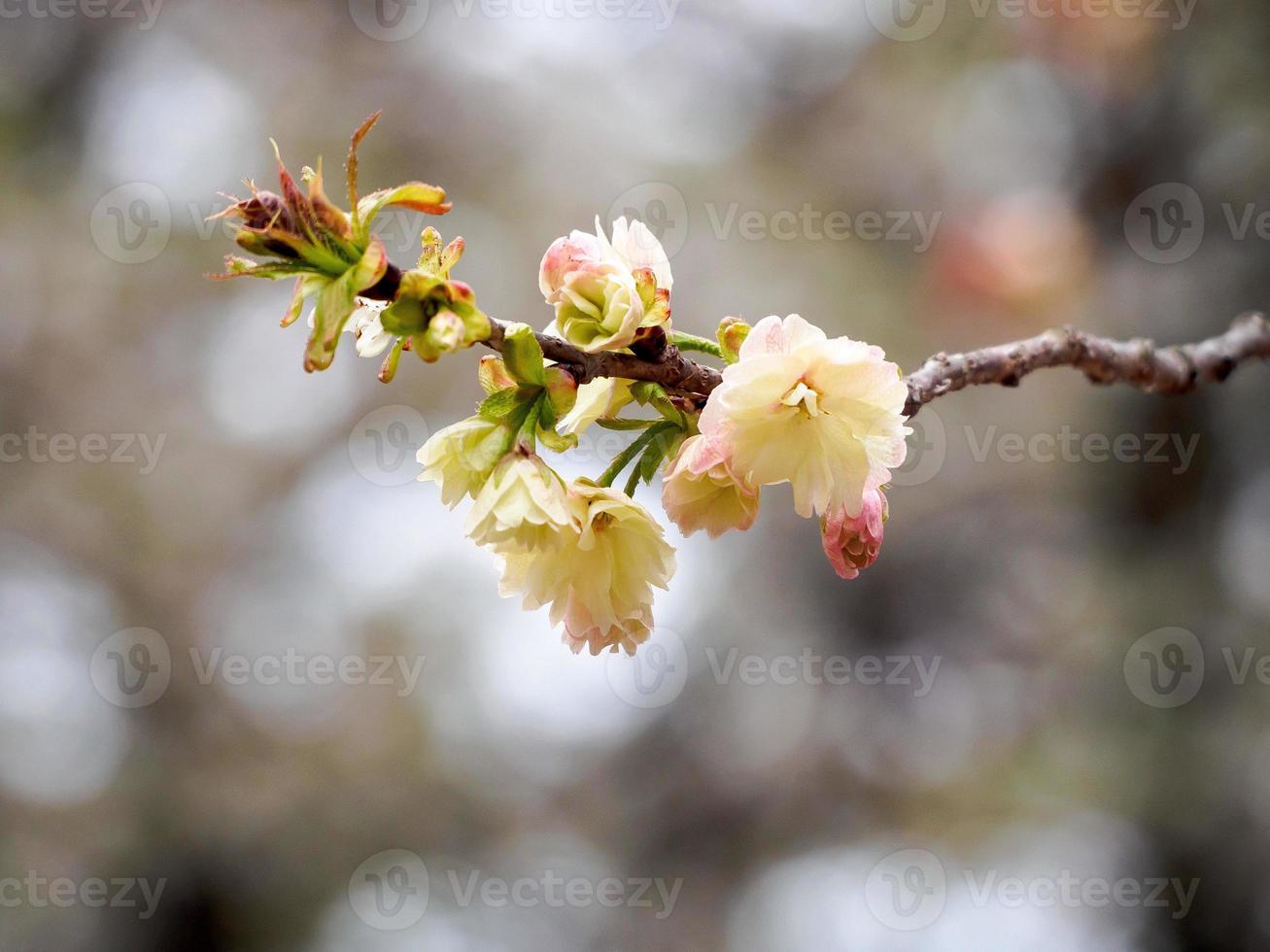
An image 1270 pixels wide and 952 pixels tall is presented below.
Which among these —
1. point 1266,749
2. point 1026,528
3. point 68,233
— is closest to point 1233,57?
point 1026,528

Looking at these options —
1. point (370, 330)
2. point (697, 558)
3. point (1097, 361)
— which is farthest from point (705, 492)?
point (697, 558)

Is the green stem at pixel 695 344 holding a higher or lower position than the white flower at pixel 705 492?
higher

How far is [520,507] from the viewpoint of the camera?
0.49 metres

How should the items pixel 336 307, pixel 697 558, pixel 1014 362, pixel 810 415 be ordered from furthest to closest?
pixel 697 558 < pixel 1014 362 < pixel 810 415 < pixel 336 307

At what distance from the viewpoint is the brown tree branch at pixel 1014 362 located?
20.3 inches

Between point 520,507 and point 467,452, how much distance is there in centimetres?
5

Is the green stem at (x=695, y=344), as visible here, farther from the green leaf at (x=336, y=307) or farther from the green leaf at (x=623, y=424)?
the green leaf at (x=336, y=307)

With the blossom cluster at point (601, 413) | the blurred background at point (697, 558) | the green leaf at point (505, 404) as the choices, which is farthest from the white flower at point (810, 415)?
the blurred background at point (697, 558)

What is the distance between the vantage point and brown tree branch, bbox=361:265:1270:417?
516 millimetres

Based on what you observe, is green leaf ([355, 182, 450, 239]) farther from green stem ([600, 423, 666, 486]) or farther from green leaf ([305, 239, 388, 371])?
green stem ([600, 423, 666, 486])

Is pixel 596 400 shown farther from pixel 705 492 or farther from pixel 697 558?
pixel 697 558

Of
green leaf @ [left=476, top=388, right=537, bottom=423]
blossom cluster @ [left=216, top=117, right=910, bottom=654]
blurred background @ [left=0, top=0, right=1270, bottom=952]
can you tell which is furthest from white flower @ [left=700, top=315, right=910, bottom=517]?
blurred background @ [left=0, top=0, right=1270, bottom=952]

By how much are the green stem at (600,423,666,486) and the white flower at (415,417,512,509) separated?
0.08 meters

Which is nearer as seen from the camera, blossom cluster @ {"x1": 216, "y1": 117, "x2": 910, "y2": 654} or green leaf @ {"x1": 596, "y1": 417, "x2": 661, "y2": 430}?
blossom cluster @ {"x1": 216, "y1": 117, "x2": 910, "y2": 654}
